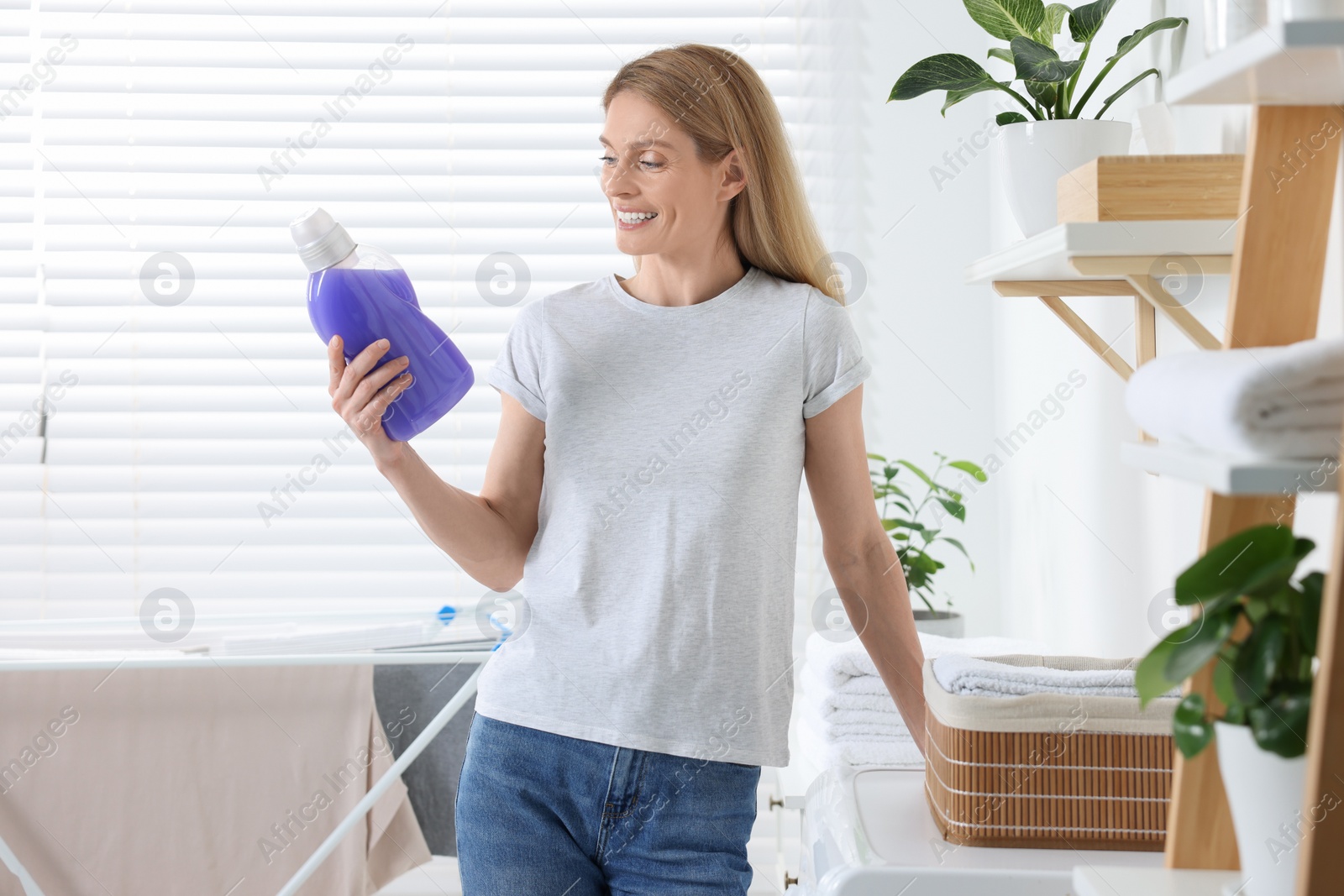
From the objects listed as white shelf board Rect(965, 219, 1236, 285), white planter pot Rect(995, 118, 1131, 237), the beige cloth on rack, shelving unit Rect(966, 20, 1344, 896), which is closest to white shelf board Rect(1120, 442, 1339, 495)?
shelving unit Rect(966, 20, 1344, 896)

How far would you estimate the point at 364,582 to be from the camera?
1883 millimetres

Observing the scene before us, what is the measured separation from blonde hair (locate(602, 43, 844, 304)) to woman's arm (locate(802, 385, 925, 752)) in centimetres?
13

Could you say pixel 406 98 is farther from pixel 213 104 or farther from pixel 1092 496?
pixel 1092 496

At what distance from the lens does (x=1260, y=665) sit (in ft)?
1.41

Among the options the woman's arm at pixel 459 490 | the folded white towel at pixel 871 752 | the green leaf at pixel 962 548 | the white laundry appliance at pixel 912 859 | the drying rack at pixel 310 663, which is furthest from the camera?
the green leaf at pixel 962 548

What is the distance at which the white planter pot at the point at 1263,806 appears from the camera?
17.4 inches

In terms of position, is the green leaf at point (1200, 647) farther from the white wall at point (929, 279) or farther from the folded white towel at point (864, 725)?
the white wall at point (929, 279)

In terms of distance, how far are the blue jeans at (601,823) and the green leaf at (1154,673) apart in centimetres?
44

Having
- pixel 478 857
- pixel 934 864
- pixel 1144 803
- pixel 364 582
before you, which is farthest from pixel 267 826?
pixel 1144 803

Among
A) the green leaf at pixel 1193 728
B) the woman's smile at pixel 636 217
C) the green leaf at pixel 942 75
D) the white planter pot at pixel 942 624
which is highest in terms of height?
the green leaf at pixel 942 75

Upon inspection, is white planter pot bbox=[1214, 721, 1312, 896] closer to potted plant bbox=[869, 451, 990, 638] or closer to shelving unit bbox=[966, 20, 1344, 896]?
shelving unit bbox=[966, 20, 1344, 896]

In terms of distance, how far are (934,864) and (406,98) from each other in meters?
1.60

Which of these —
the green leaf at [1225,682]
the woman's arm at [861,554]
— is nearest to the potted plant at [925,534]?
the woman's arm at [861,554]

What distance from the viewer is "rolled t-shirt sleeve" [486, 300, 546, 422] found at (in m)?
0.91
